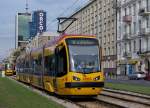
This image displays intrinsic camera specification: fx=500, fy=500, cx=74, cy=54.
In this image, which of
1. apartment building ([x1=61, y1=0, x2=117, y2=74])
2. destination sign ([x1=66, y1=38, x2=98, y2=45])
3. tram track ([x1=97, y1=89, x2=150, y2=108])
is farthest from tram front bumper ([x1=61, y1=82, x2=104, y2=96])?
apartment building ([x1=61, y1=0, x2=117, y2=74])

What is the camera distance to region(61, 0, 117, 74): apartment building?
98.2 metres

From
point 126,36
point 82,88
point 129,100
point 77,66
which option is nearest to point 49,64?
point 77,66

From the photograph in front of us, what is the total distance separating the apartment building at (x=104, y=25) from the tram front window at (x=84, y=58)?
6230 centimetres

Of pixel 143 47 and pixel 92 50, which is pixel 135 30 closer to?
pixel 143 47

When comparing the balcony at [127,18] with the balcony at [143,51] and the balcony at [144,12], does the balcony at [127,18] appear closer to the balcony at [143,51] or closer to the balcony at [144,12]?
the balcony at [144,12]

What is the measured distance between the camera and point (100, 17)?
→ 4235 inches

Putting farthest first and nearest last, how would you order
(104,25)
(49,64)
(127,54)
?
(104,25), (127,54), (49,64)

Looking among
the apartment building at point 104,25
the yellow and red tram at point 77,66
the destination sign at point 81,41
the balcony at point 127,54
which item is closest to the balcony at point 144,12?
the balcony at point 127,54

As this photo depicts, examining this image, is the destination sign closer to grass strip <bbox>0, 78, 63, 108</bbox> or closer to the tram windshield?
the tram windshield

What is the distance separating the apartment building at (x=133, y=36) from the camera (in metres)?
81.2

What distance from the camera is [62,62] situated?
82.8 feet

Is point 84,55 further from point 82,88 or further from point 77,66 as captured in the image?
point 82,88

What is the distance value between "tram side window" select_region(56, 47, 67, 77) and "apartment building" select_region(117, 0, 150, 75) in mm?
52354

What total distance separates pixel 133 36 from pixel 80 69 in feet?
204
